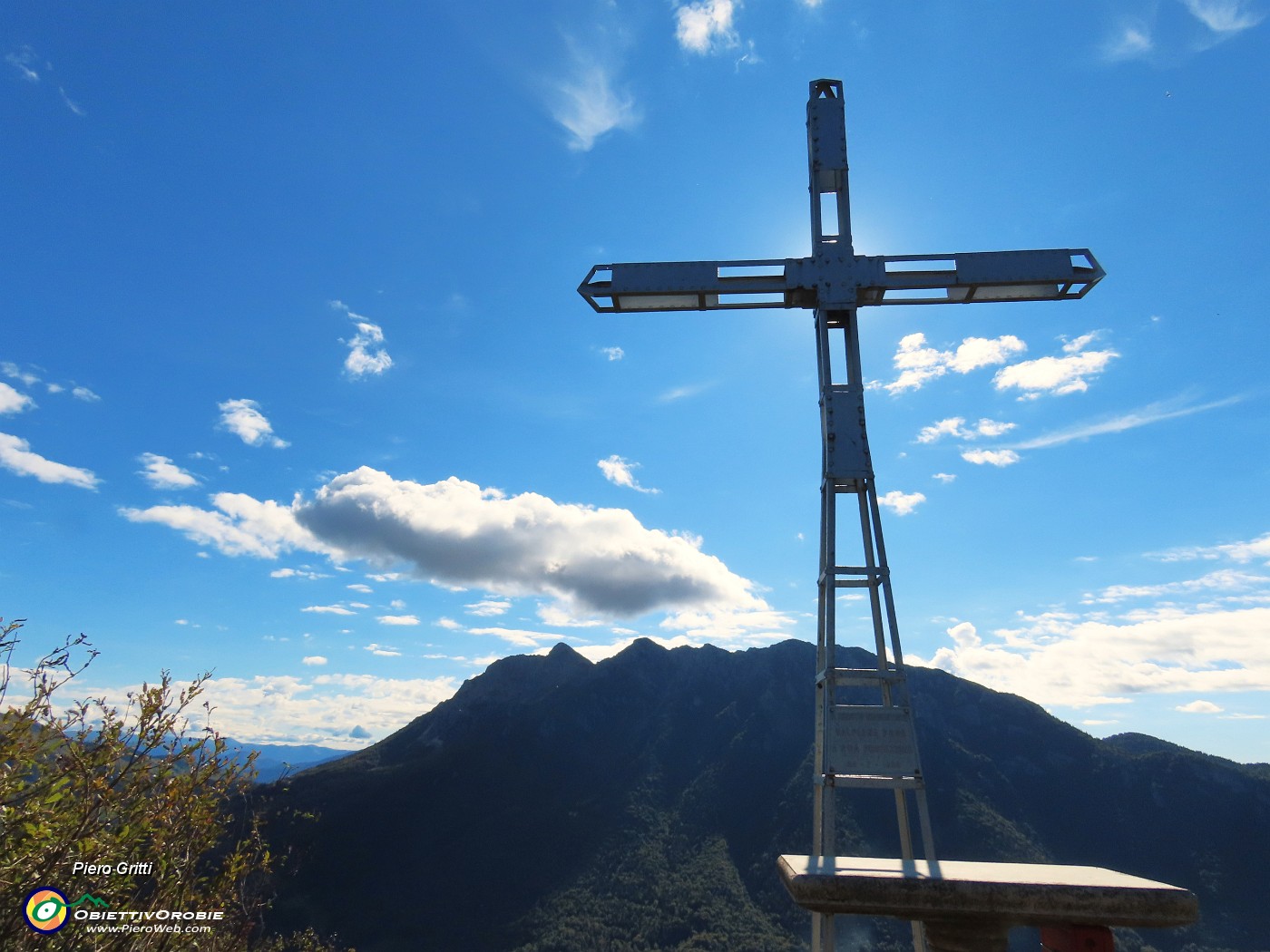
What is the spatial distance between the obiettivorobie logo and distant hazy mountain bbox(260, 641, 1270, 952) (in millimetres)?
57045

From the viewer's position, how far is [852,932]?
67875mm

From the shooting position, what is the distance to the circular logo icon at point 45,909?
406 cm

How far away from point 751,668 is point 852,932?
63423 millimetres

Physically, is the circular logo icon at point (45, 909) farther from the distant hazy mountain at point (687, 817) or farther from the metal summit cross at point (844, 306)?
the distant hazy mountain at point (687, 817)

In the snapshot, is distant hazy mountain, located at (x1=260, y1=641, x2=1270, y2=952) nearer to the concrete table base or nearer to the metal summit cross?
the metal summit cross

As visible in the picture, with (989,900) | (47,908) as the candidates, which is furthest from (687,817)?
(989,900)

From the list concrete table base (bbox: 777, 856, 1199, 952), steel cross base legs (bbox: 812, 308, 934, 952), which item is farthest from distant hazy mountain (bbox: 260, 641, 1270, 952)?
concrete table base (bbox: 777, 856, 1199, 952)

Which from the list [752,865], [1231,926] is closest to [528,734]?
[752,865]

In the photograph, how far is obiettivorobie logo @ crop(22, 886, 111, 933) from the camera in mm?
4066

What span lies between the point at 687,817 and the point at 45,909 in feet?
327

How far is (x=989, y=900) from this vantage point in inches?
112

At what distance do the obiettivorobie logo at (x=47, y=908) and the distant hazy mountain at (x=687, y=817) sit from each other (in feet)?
187

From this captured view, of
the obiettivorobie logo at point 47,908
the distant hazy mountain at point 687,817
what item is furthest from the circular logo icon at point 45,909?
the distant hazy mountain at point 687,817

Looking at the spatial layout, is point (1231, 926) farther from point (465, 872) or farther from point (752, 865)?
point (465, 872)
